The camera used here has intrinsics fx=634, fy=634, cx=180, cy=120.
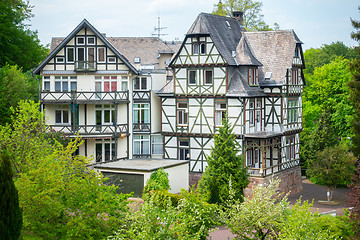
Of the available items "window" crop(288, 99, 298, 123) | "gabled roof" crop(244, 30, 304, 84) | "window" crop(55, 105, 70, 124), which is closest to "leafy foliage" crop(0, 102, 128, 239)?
"window" crop(55, 105, 70, 124)

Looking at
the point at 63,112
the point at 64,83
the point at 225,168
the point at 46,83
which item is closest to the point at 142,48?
the point at 64,83

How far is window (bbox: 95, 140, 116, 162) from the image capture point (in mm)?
44281

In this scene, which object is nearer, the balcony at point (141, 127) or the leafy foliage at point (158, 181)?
the leafy foliage at point (158, 181)

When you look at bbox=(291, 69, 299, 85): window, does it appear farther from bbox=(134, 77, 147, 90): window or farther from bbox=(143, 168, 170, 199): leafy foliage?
bbox=(143, 168, 170, 199): leafy foliage

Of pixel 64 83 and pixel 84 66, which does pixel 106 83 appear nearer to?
pixel 84 66

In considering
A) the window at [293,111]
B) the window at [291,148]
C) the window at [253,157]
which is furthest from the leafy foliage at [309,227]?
the window at [291,148]

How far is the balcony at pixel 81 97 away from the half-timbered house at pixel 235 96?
3.98m

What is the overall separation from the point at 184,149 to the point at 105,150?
570cm

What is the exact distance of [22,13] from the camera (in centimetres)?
5678

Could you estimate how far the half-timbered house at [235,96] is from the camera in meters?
43.8

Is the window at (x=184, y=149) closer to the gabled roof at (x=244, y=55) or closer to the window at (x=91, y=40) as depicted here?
the gabled roof at (x=244, y=55)

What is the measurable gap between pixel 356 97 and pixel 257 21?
21.7 meters

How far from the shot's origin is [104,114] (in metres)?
44.4

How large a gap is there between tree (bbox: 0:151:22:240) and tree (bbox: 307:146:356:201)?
28.6 meters
